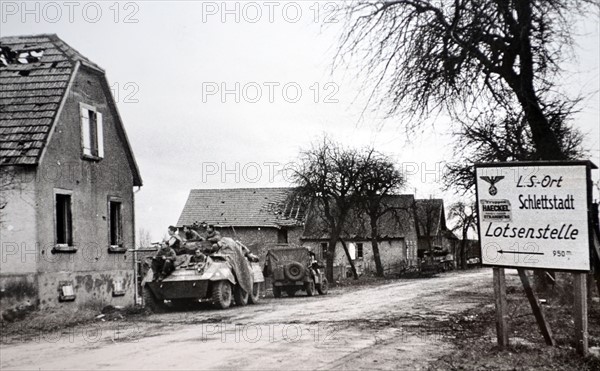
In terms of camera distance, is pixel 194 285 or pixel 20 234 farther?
pixel 194 285

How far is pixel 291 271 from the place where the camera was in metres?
24.9

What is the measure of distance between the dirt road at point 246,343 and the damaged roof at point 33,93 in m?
4.92

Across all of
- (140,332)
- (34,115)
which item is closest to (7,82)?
(34,115)

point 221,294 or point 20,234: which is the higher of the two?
point 20,234

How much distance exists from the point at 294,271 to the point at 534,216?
55.3 ft

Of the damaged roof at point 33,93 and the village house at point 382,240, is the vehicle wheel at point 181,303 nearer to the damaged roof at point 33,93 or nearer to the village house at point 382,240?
the damaged roof at point 33,93

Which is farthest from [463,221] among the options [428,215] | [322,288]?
[322,288]

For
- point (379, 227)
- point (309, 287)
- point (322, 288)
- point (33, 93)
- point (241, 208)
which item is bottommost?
point (322, 288)

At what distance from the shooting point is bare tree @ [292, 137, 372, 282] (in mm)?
37531

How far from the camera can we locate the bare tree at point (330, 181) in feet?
123

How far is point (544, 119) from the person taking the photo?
13227mm

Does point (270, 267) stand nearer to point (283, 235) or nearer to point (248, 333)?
point (248, 333)

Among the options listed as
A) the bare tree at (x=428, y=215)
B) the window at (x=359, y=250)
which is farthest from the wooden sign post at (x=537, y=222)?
the bare tree at (x=428, y=215)

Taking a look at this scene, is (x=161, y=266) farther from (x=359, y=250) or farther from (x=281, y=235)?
(x=359, y=250)
